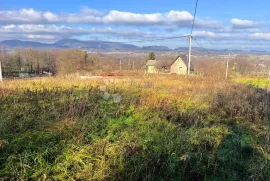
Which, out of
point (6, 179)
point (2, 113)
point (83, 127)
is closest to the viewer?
point (6, 179)

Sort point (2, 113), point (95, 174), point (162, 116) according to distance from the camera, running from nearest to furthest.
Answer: point (95, 174) → point (2, 113) → point (162, 116)

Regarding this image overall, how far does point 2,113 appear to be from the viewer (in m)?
4.73

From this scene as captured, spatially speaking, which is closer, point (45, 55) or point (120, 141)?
point (120, 141)

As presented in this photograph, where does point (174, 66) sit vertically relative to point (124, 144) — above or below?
above

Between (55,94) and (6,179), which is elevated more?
(55,94)

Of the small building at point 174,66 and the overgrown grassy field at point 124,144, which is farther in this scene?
the small building at point 174,66

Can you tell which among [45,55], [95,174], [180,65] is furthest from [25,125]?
[45,55]

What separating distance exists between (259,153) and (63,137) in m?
3.74

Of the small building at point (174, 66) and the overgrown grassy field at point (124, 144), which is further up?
the small building at point (174, 66)

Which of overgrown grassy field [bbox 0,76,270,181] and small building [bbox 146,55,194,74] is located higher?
small building [bbox 146,55,194,74]

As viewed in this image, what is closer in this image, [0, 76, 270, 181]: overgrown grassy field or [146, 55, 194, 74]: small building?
[0, 76, 270, 181]: overgrown grassy field

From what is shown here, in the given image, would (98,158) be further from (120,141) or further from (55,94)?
(55,94)

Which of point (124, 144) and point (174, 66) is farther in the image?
point (174, 66)

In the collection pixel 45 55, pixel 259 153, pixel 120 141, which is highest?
pixel 45 55
